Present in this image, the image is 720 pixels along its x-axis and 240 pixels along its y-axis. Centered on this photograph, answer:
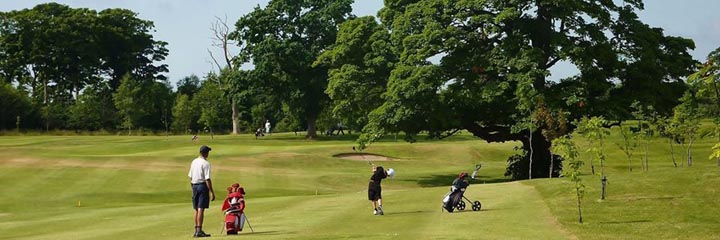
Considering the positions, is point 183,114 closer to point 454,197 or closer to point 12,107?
point 12,107

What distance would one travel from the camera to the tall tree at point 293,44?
76.8 metres

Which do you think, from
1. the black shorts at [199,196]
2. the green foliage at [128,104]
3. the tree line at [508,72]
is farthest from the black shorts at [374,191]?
the green foliage at [128,104]

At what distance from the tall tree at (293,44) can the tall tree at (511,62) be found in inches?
1380

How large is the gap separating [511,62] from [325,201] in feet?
45.3

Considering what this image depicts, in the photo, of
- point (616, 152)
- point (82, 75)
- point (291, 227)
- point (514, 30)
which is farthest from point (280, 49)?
point (291, 227)

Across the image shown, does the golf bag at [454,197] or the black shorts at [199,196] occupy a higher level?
the black shorts at [199,196]

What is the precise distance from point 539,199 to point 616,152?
139 feet

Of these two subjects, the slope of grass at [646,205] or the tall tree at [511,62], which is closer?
the slope of grass at [646,205]

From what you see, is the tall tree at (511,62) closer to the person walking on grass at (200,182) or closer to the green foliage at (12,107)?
the person walking on grass at (200,182)

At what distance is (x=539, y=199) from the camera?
87.2 ft

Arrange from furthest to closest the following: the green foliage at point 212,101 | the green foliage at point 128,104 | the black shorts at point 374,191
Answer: the green foliage at point 212,101
the green foliage at point 128,104
the black shorts at point 374,191

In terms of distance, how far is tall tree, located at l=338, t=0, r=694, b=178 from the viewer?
38.4 meters

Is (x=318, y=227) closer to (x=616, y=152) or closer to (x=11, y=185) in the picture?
(x=11, y=185)

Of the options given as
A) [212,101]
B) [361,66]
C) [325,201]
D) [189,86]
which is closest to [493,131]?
[361,66]
